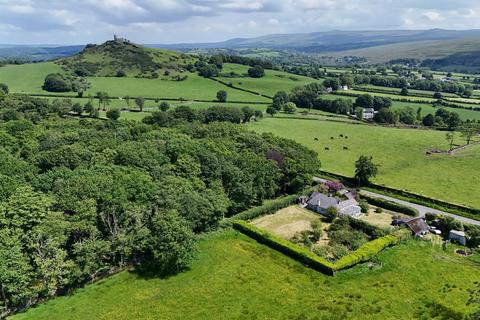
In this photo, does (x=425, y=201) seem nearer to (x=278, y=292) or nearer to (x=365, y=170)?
(x=365, y=170)

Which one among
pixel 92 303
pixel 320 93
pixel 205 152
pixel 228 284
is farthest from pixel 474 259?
pixel 320 93

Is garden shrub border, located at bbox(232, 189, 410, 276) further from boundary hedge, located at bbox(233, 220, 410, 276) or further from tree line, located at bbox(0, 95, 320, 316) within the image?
tree line, located at bbox(0, 95, 320, 316)

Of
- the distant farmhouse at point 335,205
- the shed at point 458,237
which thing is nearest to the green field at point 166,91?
the distant farmhouse at point 335,205

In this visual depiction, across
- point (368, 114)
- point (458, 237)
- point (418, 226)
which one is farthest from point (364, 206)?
point (368, 114)

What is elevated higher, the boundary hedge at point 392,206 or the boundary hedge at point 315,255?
the boundary hedge at point 315,255

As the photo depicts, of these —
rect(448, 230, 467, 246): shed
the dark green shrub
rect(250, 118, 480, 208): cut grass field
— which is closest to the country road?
rect(250, 118, 480, 208): cut grass field

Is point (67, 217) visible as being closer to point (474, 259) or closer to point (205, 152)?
point (205, 152)

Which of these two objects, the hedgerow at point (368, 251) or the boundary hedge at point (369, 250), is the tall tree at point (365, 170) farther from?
the hedgerow at point (368, 251)
